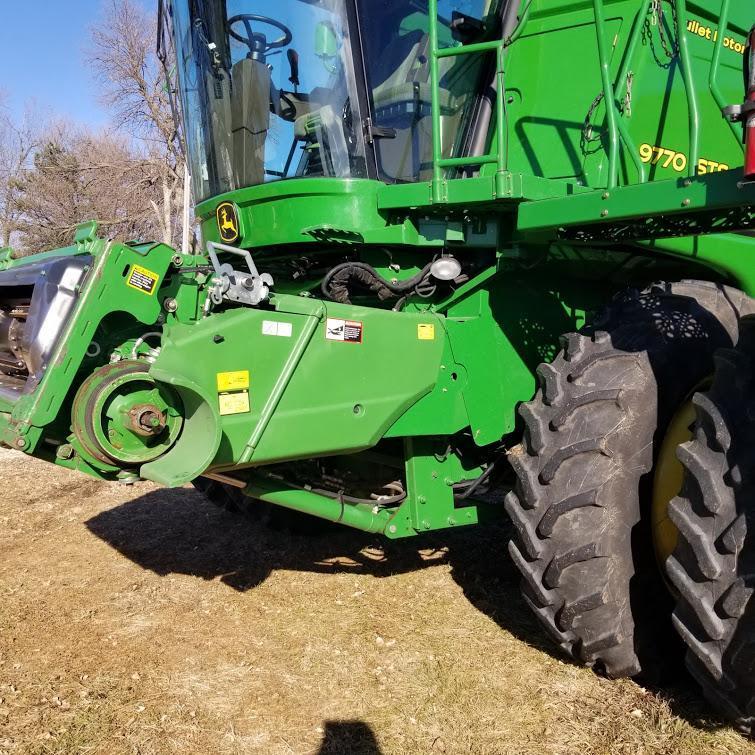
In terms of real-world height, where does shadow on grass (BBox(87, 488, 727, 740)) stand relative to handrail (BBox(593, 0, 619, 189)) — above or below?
Result: below

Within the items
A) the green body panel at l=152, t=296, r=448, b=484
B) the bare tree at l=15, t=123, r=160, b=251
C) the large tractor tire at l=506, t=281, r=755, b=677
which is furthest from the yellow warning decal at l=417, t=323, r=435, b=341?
the bare tree at l=15, t=123, r=160, b=251

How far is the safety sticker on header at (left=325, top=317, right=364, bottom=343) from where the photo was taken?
9.18 feet

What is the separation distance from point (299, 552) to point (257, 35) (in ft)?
8.99

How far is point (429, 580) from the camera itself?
12.4ft

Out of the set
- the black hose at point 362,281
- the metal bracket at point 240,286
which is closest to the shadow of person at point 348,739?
the metal bracket at point 240,286

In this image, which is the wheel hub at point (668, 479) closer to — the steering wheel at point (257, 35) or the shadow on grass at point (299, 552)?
the shadow on grass at point (299, 552)

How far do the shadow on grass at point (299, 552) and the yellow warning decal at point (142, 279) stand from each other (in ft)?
5.47

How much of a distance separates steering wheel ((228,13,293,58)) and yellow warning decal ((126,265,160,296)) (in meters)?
1.12

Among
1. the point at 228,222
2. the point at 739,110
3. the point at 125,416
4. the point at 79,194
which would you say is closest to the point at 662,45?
the point at 739,110

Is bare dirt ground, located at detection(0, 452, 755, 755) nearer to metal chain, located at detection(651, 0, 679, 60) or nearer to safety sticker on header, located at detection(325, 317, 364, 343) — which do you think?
safety sticker on header, located at detection(325, 317, 364, 343)

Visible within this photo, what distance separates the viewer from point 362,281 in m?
3.16

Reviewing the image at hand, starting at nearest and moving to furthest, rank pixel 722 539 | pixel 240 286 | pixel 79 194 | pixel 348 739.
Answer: pixel 722 539
pixel 348 739
pixel 240 286
pixel 79 194

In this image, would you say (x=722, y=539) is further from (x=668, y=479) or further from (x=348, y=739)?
(x=348, y=739)

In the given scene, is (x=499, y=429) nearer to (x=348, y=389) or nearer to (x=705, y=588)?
(x=348, y=389)
